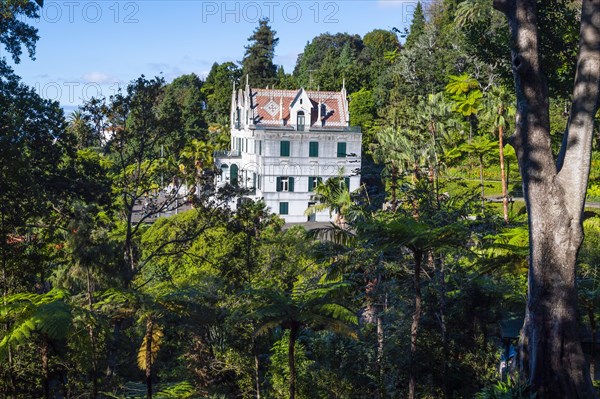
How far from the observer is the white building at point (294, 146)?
4519cm

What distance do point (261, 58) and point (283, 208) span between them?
38.1 m

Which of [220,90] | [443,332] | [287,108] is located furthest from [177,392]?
[220,90]

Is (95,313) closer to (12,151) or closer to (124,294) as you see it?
(124,294)

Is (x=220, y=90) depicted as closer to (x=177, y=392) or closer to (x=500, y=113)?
(x=500, y=113)

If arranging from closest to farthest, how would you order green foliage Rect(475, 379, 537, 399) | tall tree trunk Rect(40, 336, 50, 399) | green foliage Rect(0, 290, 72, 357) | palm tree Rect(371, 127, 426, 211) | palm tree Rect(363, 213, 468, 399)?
green foliage Rect(475, 379, 537, 399), green foliage Rect(0, 290, 72, 357), palm tree Rect(363, 213, 468, 399), tall tree trunk Rect(40, 336, 50, 399), palm tree Rect(371, 127, 426, 211)

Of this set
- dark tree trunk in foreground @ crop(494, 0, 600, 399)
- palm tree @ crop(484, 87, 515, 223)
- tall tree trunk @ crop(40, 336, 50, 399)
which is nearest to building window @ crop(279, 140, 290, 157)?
palm tree @ crop(484, 87, 515, 223)

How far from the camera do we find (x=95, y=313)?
10445 millimetres

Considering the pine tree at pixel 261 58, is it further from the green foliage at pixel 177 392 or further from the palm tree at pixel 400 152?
the green foliage at pixel 177 392

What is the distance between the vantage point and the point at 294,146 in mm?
45406

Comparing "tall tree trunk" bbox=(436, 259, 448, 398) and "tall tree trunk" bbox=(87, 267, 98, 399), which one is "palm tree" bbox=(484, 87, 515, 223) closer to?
"tall tree trunk" bbox=(436, 259, 448, 398)

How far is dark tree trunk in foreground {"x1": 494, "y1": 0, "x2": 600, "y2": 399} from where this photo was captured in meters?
7.57

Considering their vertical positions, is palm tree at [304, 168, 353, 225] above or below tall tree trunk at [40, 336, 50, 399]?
above

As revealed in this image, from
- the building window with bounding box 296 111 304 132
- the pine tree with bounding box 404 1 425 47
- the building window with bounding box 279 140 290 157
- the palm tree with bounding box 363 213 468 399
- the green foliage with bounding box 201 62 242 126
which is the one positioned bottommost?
the palm tree with bounding box 363 213 468 399

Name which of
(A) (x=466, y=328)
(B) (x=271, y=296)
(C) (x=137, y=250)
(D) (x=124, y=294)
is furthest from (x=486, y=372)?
(C) (x=137, y=250)
